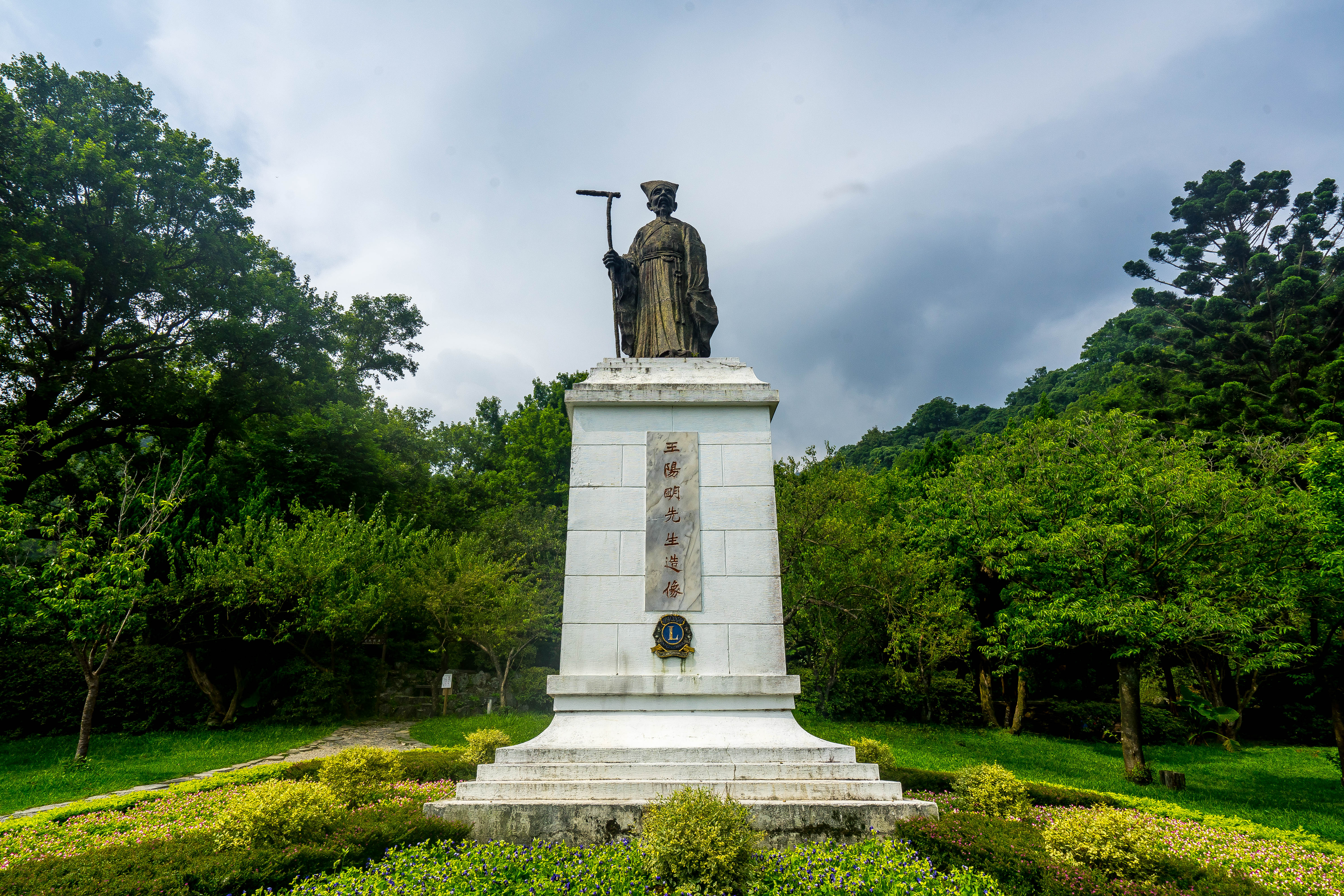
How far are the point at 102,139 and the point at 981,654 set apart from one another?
21.5 m

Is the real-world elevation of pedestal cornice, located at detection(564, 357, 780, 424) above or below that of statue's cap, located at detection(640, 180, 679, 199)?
below

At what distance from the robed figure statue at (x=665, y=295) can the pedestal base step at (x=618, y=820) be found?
13.0 feet

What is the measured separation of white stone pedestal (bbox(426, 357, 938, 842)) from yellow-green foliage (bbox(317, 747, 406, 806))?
175 centimetres

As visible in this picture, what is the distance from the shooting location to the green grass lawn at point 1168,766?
357 inches

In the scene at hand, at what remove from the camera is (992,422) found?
37031 mm

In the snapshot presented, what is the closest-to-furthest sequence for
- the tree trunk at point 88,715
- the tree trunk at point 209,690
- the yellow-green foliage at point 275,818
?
the yellow-green foliage at point 275,818, the tree trunk at point 88,715, the tree trunk at point 209,690

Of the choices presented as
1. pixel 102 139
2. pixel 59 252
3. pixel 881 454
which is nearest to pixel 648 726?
pixel 59 252

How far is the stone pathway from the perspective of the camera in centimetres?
766

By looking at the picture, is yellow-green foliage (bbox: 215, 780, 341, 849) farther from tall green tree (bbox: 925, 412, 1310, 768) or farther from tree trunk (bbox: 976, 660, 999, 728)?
tree trunk (bbox: 976, 660, 999, 728)

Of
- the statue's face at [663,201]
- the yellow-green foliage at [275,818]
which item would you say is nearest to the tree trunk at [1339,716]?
the statue's face at [663,201]

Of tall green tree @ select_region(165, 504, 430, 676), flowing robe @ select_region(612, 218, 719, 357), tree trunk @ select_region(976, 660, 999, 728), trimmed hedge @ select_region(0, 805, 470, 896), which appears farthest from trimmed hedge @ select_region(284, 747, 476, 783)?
tree trunk @ select_region(976, 660, 999, 728)

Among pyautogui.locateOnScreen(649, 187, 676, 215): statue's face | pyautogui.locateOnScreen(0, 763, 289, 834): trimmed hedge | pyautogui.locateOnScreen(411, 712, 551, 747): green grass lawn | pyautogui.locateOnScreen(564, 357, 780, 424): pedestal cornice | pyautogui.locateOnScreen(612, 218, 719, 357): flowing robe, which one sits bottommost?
pyautogui.locateOnScreen(411, 712, 551, 747): green grass lawn

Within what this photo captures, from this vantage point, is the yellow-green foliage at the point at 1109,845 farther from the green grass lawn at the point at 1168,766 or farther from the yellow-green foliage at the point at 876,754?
the green grass lawn at the point at 1168,766

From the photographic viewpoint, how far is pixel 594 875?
350 centimetres
